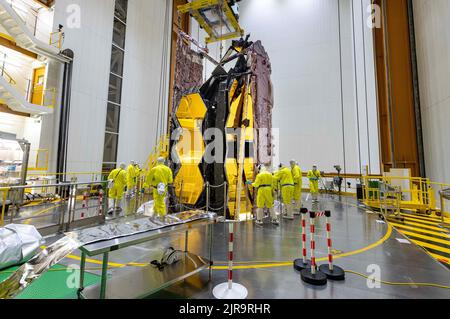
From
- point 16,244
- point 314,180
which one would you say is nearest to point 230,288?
point 16,244

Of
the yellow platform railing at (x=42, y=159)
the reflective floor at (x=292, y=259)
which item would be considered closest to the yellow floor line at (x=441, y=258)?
the reflective floor at (x=292, y=259)

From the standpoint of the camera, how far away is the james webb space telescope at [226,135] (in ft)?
23.5

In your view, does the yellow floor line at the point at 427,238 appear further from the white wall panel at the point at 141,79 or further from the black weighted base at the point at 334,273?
the white wall panel at the point at 141,79

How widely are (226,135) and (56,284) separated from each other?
562 centimetres

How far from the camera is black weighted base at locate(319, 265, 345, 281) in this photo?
3.21 metres

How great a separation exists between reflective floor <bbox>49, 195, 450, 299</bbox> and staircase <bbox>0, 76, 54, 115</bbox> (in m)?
7.12

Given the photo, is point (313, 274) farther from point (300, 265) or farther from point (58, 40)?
point (58, 40)

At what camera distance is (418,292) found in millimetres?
2889

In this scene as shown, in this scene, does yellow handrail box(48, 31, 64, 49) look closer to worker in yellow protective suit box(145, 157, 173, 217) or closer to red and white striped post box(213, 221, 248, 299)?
worker in yellow protective suit box(145, 157, 173, 217)

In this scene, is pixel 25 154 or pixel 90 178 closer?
pixel 25 154

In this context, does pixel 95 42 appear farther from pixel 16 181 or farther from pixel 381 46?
pixel 381 46

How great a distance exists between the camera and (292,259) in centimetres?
399
